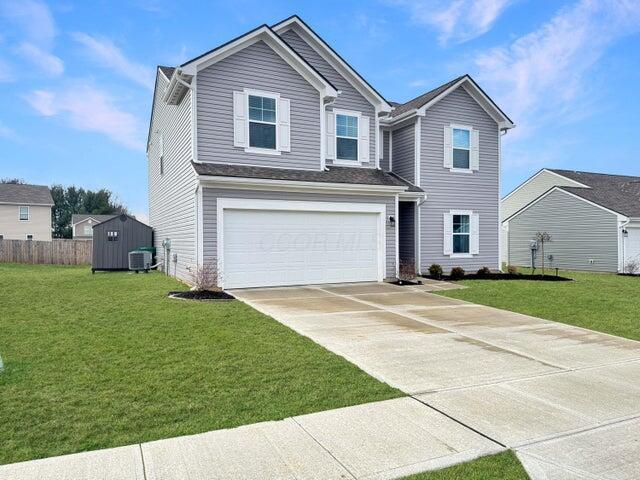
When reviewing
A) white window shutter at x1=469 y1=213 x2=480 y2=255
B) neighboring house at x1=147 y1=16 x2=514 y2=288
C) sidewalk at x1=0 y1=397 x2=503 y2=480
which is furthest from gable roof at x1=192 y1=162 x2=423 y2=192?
sidewalk at x1=0 y1=397 x2=503 y2=480

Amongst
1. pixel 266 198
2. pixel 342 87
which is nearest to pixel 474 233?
pixel 342 87

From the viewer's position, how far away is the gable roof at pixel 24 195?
38000mm

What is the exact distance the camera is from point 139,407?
→ 4.14 metres

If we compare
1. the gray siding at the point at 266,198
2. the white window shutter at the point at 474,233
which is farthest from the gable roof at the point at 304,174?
the white window shutter at the point at 474,233

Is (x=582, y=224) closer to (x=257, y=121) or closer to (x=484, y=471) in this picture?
(x=257, y=121)

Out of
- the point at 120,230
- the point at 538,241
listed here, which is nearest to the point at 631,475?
the point at 120,230

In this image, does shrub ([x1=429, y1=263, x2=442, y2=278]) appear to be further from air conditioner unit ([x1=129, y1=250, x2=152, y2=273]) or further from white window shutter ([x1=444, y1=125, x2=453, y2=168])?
air conditioner unit ([x1=129, y1=250, x2=152, y2=273])

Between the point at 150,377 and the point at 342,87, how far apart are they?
12.5 metres

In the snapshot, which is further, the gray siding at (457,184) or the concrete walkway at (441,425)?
the gray siding at (457,184)

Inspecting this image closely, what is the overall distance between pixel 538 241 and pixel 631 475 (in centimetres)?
2452

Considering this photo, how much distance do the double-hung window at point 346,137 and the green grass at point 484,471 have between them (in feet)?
40.3

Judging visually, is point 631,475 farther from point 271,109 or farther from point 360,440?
point 271,109

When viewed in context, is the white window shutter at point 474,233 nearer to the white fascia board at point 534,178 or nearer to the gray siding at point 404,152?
the gray siding at point 404,152

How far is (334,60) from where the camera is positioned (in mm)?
15344
